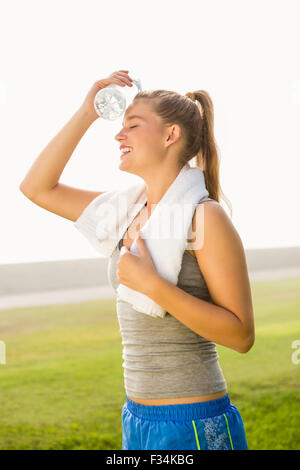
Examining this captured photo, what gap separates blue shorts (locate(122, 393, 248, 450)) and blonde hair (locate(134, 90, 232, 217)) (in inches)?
17.7

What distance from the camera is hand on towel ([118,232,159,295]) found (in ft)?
3.23

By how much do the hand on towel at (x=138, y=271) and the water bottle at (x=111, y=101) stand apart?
0.36 m

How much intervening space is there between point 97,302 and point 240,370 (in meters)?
2.88

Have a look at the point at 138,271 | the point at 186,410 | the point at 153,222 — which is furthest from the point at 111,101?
the point at 186,410

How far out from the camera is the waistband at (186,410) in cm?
104

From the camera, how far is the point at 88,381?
3744 mm

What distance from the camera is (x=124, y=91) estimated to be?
1.21m

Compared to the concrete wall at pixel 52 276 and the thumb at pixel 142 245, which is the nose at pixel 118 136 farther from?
the concrete wall at pixel 52 276

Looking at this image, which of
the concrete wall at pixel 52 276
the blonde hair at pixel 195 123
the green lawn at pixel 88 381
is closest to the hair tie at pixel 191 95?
the blonde hair at pixel 195 123

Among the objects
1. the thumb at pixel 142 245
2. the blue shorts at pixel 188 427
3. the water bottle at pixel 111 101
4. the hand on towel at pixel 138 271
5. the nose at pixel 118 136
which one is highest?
the water bottle at pixel 111 101

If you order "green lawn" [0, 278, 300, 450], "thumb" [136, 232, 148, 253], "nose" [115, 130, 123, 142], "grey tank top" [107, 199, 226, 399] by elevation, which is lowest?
"green lawn" [0, 278, 300, 450]

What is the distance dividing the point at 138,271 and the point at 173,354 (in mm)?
198

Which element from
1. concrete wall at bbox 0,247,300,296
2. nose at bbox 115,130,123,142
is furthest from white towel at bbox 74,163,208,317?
concrete wall at bbox 0,247,300,296

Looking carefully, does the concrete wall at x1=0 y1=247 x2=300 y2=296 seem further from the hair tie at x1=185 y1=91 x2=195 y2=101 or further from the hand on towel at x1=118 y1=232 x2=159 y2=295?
the hand on towel at x1=118 y1=232 x2=159 y2=295
